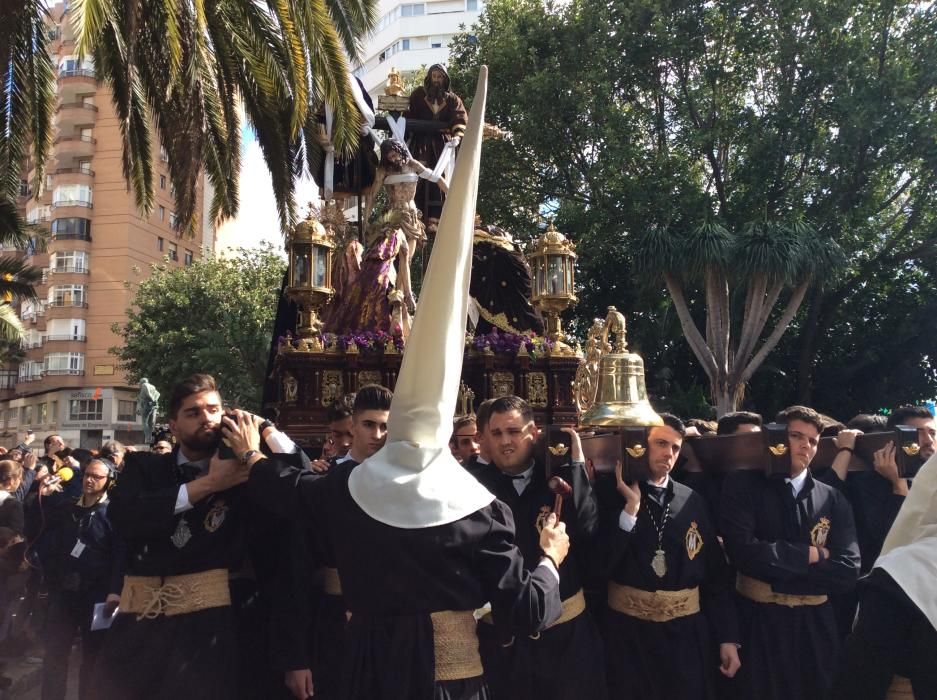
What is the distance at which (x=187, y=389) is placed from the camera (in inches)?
144

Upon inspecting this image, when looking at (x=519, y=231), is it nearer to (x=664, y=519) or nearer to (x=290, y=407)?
(x=290, y=407)

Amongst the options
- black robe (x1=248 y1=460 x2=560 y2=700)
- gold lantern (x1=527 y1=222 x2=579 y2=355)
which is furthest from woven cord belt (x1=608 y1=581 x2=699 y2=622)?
gold lantern (x1=527 y1=222 x2=579 y2=355)

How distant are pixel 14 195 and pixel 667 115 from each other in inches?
685

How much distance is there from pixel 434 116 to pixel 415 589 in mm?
11033

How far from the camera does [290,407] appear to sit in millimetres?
9492

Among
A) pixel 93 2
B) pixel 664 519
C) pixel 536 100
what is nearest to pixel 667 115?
pixel 536 100

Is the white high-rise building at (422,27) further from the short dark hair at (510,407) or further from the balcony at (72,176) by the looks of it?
the short dark hair at (510,407)

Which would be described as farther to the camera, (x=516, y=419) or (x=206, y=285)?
(x=206, y=285)

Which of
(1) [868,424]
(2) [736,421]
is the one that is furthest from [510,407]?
(1) [868,424]

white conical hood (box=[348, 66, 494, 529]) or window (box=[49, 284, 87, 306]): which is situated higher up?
window (box=[49, 284, 87, 306])

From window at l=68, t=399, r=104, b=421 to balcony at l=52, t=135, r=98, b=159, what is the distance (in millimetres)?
11873

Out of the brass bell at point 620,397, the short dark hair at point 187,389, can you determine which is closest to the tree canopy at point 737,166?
the brass bell at point 620,397

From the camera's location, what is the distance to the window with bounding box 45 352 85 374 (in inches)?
1671

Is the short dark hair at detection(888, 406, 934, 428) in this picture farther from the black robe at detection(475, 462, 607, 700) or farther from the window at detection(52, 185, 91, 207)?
the window at detection(52, 185, 91, 207)
